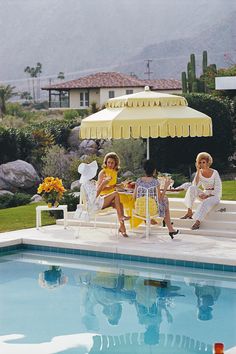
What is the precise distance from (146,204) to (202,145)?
517 inches

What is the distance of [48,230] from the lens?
1144 cm

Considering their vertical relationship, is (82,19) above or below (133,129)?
above

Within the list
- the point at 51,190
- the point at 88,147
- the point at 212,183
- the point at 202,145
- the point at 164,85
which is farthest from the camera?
the point at 164,85

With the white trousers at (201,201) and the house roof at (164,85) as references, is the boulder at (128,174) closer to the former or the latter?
the white trousers at (201,201)

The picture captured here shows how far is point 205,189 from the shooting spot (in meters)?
10.8

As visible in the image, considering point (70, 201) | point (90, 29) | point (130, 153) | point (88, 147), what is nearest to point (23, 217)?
point (70, 201)

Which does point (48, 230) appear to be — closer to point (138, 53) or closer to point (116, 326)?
point (116, 326)

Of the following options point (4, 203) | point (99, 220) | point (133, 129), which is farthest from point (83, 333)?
point (4, 203)

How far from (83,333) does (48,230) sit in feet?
16.1

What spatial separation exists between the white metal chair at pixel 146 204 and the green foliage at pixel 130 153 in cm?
1148

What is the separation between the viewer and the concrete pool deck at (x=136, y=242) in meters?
9.17

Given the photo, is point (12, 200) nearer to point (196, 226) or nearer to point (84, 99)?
point (196, 226)

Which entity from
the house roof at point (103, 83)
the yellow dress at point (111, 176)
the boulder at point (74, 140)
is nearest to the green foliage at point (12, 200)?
the yellow dress at point (111, 176)

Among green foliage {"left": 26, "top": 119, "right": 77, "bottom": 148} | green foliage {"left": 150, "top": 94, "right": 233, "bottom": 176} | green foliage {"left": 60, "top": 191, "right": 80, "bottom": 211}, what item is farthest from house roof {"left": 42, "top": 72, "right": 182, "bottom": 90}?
green foliage {"left": 60, "top": 191, "right": 80, "bottom": 211}
